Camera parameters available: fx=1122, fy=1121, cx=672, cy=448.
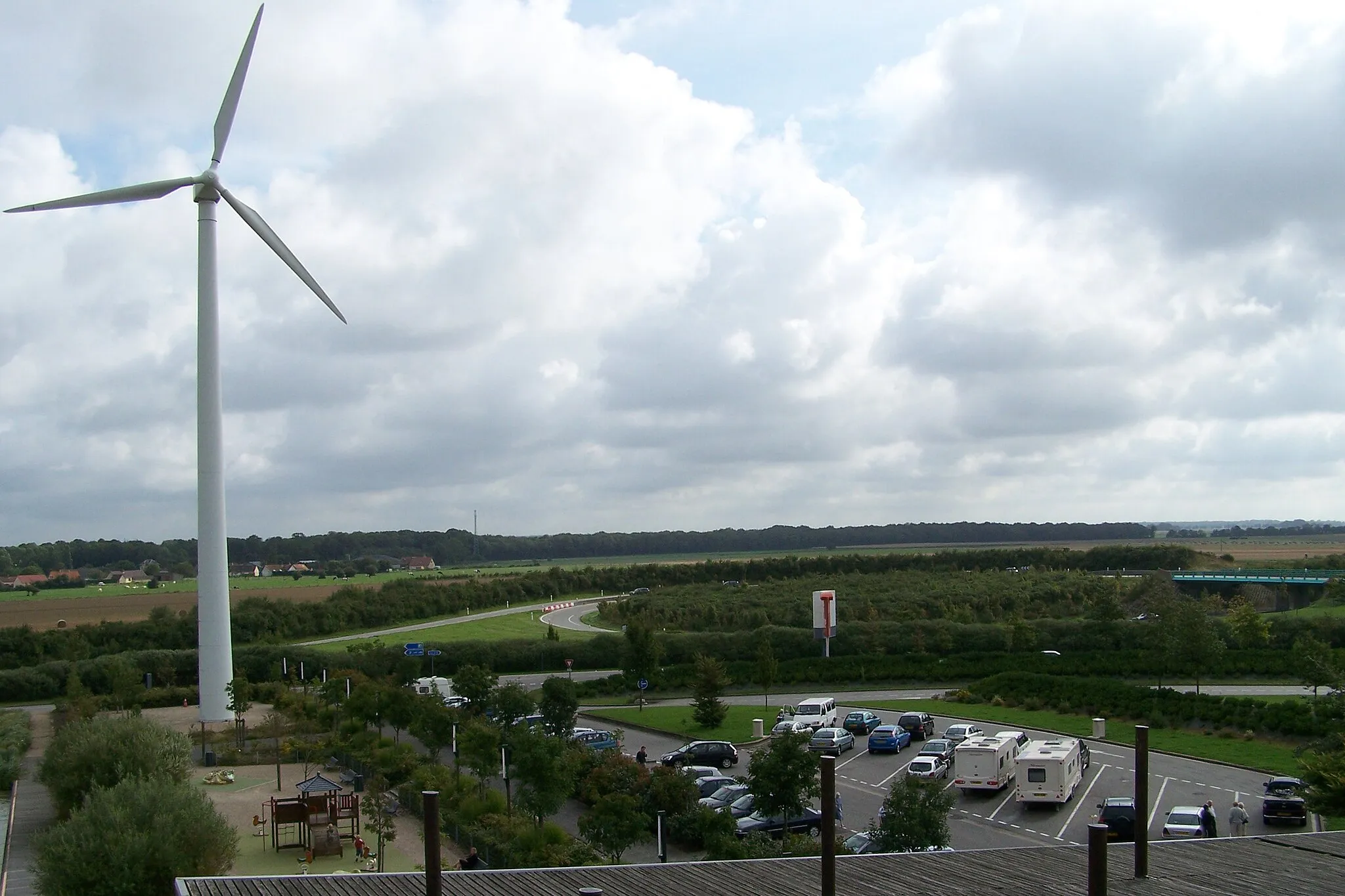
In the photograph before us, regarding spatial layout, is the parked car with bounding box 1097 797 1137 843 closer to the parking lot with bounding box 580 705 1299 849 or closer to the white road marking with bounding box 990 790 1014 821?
the parking lot with bounding box 580 705 1299 849

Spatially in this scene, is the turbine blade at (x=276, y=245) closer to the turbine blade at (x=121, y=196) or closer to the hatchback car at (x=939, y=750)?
the turbine blade at (x=121, y=196)

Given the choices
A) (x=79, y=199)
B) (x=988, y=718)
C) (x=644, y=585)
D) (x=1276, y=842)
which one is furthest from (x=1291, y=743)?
(x=644, y=585)

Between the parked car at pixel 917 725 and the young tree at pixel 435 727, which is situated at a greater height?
the young tree at pixel 435 727

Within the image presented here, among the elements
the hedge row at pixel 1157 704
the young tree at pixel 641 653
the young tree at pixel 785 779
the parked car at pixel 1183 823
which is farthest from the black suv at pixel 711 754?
the young tree at pixel 641 653

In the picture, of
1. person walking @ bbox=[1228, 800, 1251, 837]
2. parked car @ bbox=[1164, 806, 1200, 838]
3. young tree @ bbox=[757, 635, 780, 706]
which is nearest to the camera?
parked car @ bbox=[1164, 806, 1200, 838]

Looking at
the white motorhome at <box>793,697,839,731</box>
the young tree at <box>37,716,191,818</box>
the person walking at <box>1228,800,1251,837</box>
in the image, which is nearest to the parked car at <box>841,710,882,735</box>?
the white motorhome at <box>793,697,839,731</box>

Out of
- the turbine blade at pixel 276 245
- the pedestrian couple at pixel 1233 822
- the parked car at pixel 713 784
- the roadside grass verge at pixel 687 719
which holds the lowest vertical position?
the roadside grass verge at pixel 687 719
